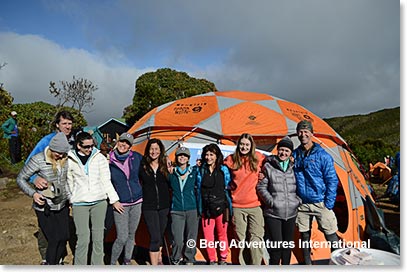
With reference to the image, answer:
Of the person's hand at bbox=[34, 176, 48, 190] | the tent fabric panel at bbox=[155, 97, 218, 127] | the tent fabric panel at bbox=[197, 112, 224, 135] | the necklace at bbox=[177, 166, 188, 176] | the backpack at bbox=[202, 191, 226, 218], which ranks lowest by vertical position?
the backpack at bbox=[202, 191, 226, 218]

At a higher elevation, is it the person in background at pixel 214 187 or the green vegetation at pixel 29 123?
the green vegetation at pixel 29 123

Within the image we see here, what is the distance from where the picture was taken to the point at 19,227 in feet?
17.0

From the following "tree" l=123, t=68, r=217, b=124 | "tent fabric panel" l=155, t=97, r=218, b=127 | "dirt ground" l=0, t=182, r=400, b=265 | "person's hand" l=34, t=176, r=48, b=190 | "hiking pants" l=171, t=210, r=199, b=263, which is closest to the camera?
"person's hand" l=34, t=176, r=48, b=190

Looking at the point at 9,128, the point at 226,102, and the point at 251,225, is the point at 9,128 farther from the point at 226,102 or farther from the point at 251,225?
the point at 251,225

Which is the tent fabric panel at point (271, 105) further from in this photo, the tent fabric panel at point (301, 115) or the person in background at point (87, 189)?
the person in background at point (87, 189)

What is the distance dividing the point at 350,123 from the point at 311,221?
5828mm

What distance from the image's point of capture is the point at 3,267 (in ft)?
12.1

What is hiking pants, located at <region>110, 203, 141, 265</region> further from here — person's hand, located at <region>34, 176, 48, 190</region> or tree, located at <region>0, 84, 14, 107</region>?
tree, located at <region>0, 84, 14, 107</region>

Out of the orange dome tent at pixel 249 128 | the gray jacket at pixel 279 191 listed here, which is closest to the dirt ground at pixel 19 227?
the orange dome tent at pixel 249 128

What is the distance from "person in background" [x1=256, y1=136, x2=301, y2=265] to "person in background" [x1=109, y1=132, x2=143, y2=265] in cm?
123

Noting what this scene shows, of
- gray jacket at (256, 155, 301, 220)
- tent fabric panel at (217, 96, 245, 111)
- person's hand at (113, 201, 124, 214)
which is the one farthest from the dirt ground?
tent fabric panel at (217, 96, 245, 111)

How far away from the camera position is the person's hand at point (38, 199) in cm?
306

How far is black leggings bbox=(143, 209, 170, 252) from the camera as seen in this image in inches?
136

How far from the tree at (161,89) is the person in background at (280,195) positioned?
7739mm
